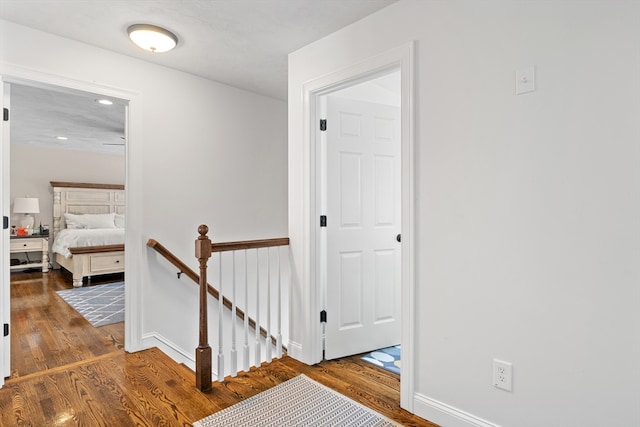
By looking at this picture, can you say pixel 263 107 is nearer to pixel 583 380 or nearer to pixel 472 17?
pixel 472 17

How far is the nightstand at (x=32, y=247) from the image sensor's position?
599cm

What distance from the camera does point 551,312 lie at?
1.48 meters

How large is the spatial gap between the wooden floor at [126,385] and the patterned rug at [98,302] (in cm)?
62

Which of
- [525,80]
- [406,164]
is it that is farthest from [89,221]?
[525,80]

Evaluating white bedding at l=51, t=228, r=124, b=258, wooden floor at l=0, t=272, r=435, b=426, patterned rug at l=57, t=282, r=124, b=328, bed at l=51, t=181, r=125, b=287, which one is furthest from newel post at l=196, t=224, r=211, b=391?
white bedding at l=51, t=228, r=124, b=258

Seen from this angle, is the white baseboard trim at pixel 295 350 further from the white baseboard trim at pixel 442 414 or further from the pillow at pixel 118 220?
the pillow at pixel 118 220

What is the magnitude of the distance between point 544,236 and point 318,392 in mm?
1487

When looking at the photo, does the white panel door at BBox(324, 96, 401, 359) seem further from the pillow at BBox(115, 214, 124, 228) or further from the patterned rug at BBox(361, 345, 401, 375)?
the pillow at BBox(115, 214, 124, 228)

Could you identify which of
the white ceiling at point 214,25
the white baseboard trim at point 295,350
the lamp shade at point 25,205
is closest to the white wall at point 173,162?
the white ceiling at point 214,25

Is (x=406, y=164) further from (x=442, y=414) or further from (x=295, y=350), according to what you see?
(x=295, y=350)

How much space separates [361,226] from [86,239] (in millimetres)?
4937

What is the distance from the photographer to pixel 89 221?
6.74m

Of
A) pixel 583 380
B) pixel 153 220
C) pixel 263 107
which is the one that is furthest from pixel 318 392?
pixel 263 107

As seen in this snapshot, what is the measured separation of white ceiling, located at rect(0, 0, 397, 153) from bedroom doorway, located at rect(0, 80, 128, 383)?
415 millimetres
